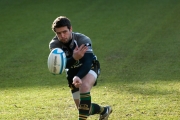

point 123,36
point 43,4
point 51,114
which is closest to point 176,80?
point 51,114

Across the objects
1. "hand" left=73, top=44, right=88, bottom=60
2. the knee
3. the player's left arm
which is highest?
"hand" left=73, top=44, right=88, bottom=60

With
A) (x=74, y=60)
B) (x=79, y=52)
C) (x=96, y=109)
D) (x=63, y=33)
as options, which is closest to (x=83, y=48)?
(x=79, y=52)

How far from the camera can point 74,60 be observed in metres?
4.94

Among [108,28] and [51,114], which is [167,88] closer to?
[51,114]

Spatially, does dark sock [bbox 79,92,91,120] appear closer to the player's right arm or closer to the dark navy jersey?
the dark navy jersey

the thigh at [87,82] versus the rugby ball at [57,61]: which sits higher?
the rugby ball at [57,61]

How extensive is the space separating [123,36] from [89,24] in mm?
1811

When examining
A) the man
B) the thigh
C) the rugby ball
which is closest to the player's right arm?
the man

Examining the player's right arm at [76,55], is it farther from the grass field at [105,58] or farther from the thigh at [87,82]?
the grass field at [105,58]

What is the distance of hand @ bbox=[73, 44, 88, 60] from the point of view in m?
4.83

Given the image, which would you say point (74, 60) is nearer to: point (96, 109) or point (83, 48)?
point (83, 48)

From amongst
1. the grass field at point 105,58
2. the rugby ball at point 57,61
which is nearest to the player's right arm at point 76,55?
the rugby ball at point 57,61

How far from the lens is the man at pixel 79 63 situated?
16.1ft

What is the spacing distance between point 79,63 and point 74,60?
180mm
